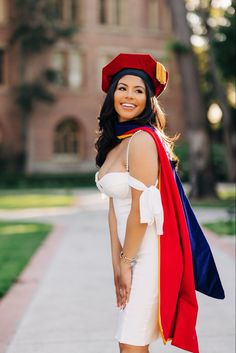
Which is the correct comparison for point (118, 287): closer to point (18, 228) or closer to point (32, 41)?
point (18, 228)

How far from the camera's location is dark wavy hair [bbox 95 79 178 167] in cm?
316

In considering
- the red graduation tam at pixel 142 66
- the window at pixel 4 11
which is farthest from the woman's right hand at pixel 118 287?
the window at pixel 4 11

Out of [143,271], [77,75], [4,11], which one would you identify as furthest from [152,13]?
[143,271]

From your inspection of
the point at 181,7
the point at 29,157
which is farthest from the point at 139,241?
the point at 29,157

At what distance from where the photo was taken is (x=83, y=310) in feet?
19.0

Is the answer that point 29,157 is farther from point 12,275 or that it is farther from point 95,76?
point 12,275

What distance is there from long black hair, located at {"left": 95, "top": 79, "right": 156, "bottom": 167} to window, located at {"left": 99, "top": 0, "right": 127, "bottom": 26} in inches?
1283

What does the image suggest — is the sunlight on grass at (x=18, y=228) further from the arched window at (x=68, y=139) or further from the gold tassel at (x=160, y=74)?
the arched window at (x=68, y=139)

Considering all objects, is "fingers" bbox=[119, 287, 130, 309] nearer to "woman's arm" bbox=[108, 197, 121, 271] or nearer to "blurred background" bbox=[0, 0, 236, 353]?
"woman's arm" bbox=[108, 197, 121, 271]

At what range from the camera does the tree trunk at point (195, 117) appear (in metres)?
18.9

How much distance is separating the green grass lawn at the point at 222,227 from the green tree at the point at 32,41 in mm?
20809

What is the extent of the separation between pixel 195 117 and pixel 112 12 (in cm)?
1814

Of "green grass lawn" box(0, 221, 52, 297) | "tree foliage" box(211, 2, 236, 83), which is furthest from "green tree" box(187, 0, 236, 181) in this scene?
"green grass lawn" box(0, 221, 52, 297)

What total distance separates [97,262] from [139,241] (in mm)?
5509
